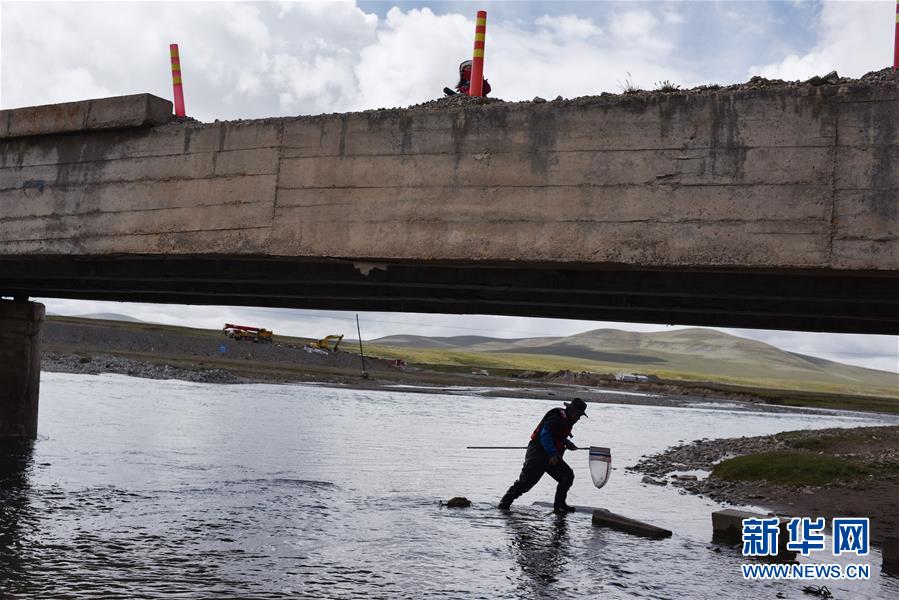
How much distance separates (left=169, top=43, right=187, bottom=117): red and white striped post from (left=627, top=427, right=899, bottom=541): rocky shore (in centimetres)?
1155

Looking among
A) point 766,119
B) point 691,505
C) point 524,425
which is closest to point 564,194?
point 766,119

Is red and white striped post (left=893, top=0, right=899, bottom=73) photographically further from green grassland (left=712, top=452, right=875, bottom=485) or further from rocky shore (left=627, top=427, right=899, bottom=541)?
green grassland (left=712, top=452, right=875, bottom=485)

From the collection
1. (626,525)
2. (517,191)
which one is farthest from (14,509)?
(626,525)

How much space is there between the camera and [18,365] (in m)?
18.0

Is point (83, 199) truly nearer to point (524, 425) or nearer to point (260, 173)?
point (260, 173)

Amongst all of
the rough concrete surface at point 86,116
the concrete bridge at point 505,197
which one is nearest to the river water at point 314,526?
the concrete bridge at point 505,197

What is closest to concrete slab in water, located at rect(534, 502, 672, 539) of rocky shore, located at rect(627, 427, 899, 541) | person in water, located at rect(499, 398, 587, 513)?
person in water, located at rect(499, 398, 587, 513)

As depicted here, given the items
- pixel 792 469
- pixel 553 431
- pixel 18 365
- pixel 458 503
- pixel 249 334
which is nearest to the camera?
pixel 553 431

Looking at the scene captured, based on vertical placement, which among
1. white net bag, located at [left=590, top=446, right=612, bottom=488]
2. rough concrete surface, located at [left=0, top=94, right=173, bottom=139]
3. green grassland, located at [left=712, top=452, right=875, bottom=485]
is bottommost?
green grassland, located at [left=712, top=452, right=875, bottom=485]

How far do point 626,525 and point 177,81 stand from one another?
29.3 feet

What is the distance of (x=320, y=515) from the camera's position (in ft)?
42.0

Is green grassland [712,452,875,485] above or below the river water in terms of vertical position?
above

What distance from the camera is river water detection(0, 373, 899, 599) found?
8.99 meters

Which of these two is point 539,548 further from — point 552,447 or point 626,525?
point 626,525
